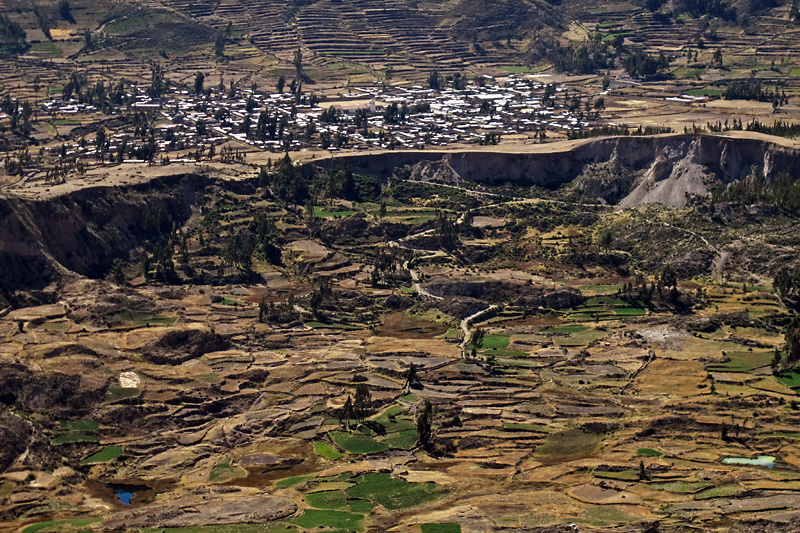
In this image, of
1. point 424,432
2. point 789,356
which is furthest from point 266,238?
point 789,356

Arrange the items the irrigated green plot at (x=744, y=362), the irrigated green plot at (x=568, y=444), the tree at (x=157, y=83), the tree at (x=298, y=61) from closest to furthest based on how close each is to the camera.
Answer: the irrigated green plot at (x=568, y=444)
the irrigated green plot at (x=744, y=362)
the tree at (x=157, y=83)
the tree at (x=298, y=61)

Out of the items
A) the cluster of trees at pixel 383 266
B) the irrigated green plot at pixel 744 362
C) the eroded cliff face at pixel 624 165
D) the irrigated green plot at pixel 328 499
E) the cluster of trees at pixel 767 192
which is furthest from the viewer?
the eroded cliff face at pixel 624 165

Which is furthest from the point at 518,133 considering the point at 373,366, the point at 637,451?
the point at 637,451

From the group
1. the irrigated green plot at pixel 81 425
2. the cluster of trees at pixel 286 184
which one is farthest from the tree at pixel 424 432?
the cluster of trees at pixel 286 184

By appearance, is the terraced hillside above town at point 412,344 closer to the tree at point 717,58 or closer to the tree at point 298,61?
the tree at point 298,61

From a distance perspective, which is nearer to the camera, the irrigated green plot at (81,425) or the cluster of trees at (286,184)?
the irrigated green plot at (81,425)

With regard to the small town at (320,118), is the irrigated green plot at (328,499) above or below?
below
